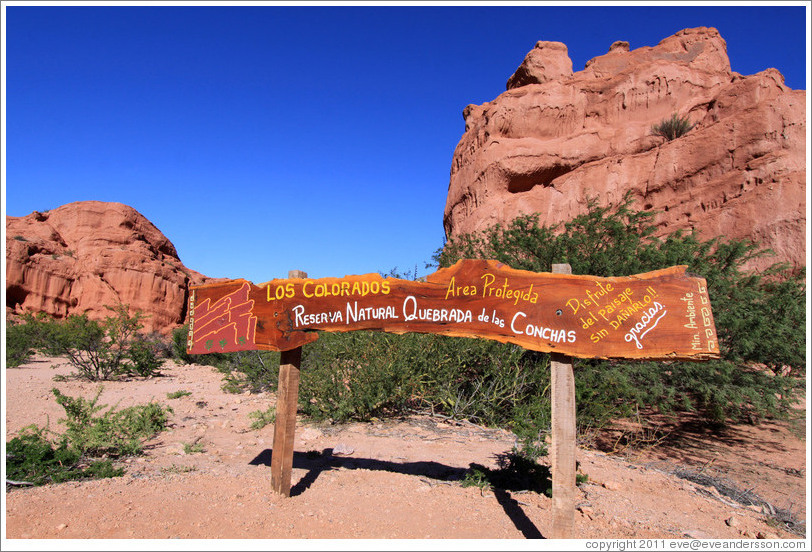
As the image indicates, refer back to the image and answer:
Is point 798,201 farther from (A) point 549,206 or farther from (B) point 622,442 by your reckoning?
(B) point 622,442

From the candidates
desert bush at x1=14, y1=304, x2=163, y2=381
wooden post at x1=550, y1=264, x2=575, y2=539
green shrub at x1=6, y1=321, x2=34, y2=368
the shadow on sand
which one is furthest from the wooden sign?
green shrub at x1=6, y1=321, x2=34, y2=368

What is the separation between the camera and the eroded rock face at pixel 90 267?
3106 cm

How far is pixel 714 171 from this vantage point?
68.7 feet

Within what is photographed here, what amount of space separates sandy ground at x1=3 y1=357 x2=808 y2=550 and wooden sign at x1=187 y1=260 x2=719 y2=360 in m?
1.37

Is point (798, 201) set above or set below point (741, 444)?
above

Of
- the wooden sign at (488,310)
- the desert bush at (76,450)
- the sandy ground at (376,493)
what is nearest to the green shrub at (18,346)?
the sandy ground at (376,493)

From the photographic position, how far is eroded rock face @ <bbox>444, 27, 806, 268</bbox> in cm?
1892

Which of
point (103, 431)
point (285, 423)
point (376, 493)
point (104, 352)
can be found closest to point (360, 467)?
point (376, 493)

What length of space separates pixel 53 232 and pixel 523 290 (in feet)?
143

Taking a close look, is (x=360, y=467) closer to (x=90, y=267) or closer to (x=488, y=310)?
(x=488, y=310)

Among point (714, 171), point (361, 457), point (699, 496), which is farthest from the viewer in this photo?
point (714, 171)

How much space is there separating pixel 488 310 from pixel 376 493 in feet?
7.27

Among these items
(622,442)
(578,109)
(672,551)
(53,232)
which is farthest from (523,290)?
(53,232)

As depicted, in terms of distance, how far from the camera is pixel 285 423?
4.11 m
